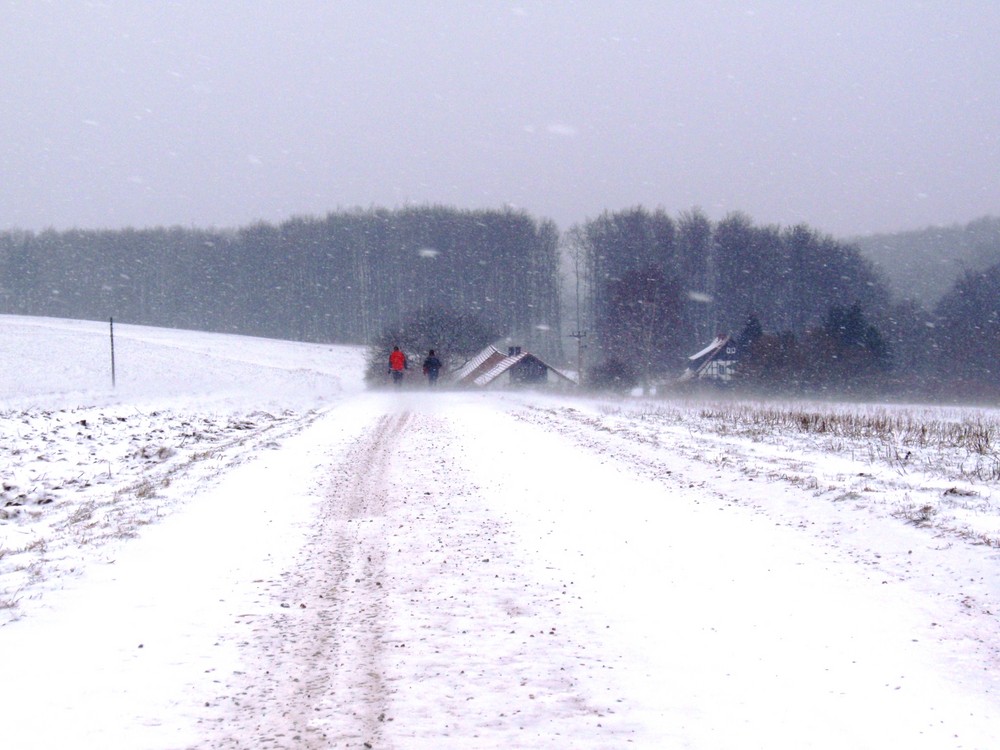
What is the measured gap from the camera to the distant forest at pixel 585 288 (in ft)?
191

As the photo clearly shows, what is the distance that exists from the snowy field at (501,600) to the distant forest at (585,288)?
141ft

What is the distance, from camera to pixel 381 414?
20.8 meters

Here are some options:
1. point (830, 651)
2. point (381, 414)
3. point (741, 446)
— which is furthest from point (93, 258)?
point (830, 651)

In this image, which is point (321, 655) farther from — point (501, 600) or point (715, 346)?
point (715, 346)

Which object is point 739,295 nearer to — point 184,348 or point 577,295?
point 577,295

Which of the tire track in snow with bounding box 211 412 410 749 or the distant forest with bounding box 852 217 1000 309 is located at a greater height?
the distant forest with bounding box 852 217 1000 309

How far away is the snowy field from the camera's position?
3660 mm

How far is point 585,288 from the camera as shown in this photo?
80.0 metres

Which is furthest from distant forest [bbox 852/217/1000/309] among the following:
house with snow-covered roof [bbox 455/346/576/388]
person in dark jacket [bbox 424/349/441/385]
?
person in dark jacket [bbox 424/349/441/385]

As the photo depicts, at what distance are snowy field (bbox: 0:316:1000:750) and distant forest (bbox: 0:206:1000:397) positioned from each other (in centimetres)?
4283

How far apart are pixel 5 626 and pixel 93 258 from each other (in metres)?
105

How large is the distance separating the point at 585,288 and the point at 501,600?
7566 cm

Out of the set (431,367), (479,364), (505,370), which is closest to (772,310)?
(505,370)

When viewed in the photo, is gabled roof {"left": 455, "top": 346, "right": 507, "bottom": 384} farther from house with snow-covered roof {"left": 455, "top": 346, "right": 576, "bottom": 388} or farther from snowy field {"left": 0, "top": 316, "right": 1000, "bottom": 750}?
snowy field {"left": 0, "top": 316, "right": 1000, "bottom": 750}
